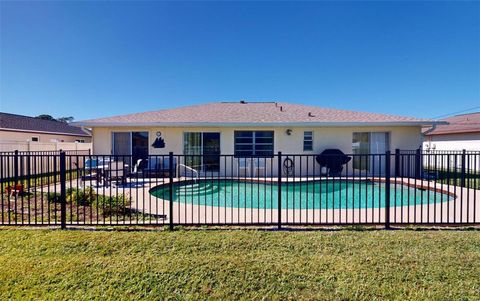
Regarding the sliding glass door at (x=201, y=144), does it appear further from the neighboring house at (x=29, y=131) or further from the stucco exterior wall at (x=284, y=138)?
the neighboring house at (x=29, y=131)

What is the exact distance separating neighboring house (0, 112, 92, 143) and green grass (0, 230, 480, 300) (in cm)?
1287

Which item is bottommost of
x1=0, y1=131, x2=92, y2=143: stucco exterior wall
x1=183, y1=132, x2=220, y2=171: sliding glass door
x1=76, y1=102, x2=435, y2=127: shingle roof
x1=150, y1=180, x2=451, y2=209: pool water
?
x1=150, y1=180, x2=451, y2=209: pool water

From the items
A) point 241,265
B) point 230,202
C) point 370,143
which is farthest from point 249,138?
point 241,265

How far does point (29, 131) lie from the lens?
19047mm

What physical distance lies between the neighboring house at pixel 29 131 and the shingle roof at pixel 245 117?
4022mm

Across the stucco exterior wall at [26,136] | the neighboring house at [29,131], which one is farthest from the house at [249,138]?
the stucco exterior wall at [26,136]

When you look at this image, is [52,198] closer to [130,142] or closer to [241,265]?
[130,142]

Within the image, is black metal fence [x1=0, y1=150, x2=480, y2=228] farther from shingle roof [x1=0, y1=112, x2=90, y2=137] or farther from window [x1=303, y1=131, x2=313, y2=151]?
shingle roof [x1=0, y1=112, x2=90, y2=137]

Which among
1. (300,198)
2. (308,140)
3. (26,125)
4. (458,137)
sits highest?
(26,125)

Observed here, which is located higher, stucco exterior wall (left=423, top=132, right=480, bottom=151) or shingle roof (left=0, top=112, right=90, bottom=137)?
shingle roof (left=0, top=112, right=90, bottom=137)

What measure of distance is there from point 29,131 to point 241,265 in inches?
914

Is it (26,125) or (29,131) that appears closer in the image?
(29,131)

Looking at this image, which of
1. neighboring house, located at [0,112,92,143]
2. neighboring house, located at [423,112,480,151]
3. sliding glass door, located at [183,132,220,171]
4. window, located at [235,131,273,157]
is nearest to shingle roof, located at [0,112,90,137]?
neighboring house, located at [0,112,92,143]

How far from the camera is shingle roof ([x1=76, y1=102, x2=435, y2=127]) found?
468 inches
